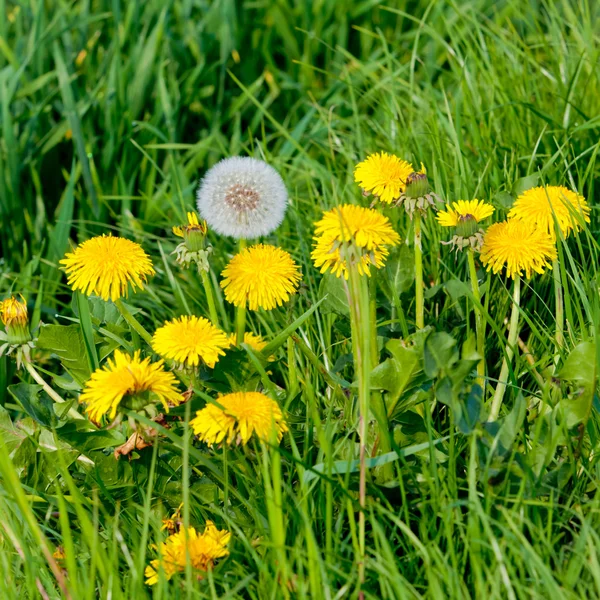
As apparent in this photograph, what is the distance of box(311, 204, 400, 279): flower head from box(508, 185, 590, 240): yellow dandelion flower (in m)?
0.30

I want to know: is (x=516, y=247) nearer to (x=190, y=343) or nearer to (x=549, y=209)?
(x=549, y=209)

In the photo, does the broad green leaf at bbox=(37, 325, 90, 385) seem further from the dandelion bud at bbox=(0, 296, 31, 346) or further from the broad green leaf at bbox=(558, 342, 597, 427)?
the broad green leaf at bbox=(558, 342, 597, 427)

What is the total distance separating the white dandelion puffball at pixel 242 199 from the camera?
1.66 metres

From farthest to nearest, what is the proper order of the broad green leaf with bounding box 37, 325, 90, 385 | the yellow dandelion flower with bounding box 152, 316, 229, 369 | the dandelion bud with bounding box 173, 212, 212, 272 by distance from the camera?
the broad green leaf with bounding box 37, 325, 90, 385
the dandelion bud with bounding box 173, 212, 212, 272
the yellow dandelion flower with bounding box 152, 316, 229, 369

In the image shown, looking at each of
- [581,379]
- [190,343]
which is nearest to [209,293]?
[190,343]

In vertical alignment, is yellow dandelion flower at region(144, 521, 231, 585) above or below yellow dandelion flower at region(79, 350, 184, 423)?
below

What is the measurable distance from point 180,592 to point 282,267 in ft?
1.75

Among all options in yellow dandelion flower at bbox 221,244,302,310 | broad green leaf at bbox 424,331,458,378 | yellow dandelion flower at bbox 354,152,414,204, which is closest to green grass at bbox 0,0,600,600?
broad green leaf at bbox 424,331,458,378

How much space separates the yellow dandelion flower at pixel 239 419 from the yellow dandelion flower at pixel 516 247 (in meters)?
0.47

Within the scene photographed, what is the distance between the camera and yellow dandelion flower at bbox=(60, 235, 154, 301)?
1.47m

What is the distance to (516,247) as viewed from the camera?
1528 mm

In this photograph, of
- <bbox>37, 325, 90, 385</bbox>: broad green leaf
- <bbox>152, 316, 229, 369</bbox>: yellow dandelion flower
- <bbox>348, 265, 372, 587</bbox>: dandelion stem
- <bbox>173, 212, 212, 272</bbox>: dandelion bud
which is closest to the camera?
<bbox>348, 265, 372, 587</bbox>: dandelion stem

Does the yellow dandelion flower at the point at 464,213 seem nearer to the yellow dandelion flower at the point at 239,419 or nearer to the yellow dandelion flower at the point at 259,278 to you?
the yellow dandelion flower at the point at 259,278

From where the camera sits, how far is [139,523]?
1.50 m
